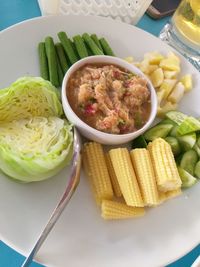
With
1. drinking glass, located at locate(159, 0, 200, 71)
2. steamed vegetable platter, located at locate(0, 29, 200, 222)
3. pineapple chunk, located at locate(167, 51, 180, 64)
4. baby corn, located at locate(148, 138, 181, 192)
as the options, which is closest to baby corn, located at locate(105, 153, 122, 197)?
steamed vegetable platter, located at locate(0, 29, 200, 222)

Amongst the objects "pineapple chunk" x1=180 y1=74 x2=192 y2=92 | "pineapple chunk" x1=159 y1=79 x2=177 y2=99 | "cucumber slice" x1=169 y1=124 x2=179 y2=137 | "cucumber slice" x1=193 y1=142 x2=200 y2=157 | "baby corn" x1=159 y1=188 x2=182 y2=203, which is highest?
"pineapple chunk" x1=159 y1=79 x2=177 y2=99

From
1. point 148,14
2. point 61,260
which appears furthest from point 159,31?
point 61,260

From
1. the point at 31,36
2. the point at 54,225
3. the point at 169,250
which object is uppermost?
the point at 31,36

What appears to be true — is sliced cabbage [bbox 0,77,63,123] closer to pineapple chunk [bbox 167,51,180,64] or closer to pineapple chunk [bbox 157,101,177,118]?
pineapple chunk [bbox 157,101,177,118]

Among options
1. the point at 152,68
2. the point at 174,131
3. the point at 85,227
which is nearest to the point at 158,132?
the point at 174,131

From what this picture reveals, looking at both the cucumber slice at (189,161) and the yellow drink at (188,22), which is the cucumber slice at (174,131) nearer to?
the cucumber slice at (189,161)

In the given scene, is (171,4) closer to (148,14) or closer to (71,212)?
(148,14)
